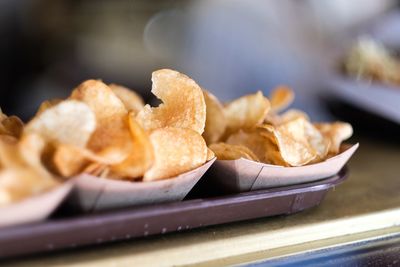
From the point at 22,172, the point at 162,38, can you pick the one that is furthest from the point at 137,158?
the point at 162,38

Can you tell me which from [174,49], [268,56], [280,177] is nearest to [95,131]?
[280,177]

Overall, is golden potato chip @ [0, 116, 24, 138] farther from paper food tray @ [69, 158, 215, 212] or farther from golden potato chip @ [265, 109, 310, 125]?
golden potato chip @ [265, 109, 310, 125]

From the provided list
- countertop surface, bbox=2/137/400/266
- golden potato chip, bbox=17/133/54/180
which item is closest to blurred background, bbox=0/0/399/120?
countertop surface, bbox=2/137/400/266

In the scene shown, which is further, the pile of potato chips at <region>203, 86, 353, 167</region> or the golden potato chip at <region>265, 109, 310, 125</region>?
the golden potato chip at <region>265, 109, 310, 125</region>

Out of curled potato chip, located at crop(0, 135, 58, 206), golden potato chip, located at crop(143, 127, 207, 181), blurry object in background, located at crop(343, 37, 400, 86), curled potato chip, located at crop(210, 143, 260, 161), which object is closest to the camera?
curled potato chip, located at crop(0, 135, 58, 206)

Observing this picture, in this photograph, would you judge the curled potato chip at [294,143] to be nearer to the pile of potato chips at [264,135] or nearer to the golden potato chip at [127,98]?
the pile of potato chips at [264,135]
